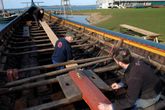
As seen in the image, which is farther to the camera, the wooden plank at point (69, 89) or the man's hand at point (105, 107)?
the wooden plank at point (69, 89)

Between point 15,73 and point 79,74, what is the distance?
5.16ft

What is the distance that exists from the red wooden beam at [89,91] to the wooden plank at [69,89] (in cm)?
8

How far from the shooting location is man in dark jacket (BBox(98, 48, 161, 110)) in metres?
2.69

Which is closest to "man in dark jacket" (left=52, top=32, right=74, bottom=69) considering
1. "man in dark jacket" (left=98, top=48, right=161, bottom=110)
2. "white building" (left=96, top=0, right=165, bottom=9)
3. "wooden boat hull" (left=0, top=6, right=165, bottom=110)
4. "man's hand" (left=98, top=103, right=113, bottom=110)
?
"wooden boat hull" (left=0, top=6, right=165, bottom=110)

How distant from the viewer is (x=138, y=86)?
2.68m

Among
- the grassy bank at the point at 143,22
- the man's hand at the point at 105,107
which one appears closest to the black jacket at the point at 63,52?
the man's hand at the point at 105,107

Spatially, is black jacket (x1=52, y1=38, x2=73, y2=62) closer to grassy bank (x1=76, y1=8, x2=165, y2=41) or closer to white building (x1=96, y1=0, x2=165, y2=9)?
grassy bank (x1=76, y1=8, x2=165, y2=41)

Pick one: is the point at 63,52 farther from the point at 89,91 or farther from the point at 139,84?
the point at 139,84

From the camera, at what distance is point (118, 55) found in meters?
3.12

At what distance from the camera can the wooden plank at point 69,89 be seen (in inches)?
123

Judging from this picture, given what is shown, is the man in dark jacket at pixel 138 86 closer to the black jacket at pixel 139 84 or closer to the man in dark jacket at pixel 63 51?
the black jacket at pixel 139 84

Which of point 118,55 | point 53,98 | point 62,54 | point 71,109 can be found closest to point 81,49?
point 62,54

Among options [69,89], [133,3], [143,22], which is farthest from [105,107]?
[133,3]

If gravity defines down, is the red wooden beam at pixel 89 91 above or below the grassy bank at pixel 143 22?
above
